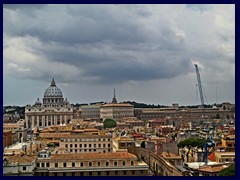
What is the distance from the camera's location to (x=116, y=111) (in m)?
35.2

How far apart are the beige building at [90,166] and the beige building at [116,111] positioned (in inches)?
1117

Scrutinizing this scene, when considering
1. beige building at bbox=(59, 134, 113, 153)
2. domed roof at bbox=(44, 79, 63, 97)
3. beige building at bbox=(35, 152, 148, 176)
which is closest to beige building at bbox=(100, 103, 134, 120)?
domed roof at bbox=(44, 79, 63, 97)

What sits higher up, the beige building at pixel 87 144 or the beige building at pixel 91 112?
the beige building at pixel 91 112

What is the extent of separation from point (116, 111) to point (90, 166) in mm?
29073

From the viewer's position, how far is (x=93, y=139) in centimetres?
1082

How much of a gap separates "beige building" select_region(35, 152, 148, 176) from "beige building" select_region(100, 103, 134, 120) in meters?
28.4

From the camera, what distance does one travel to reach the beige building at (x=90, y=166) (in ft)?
19.5

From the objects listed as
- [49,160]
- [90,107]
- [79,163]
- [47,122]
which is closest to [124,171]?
[79,163]

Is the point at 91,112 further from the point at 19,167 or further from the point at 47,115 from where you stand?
the point at 19,167

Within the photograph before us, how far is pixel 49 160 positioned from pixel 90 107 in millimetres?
32007

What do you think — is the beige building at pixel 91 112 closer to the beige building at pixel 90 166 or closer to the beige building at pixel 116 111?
the beige building at pixel 116 111

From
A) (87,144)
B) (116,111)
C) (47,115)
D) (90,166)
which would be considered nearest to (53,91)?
(47,115)

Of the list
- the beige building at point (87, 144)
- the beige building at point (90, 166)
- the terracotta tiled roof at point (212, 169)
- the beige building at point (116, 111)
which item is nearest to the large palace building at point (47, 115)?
the beige building at point (116, 111)

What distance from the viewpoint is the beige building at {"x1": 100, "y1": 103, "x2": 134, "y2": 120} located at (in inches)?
1373
